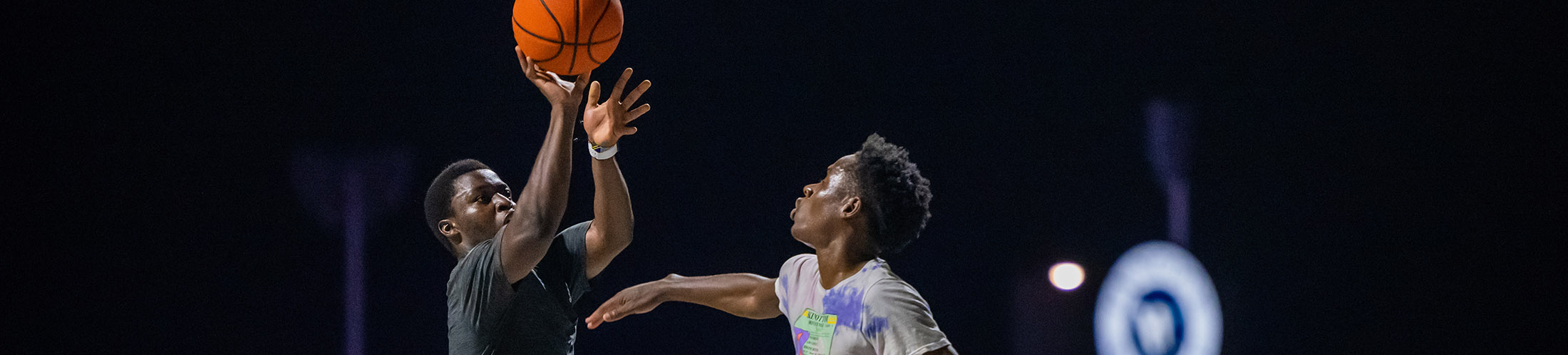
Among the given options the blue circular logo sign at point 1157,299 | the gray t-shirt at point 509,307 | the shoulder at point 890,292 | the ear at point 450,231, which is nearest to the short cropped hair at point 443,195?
the ear at point 450,231

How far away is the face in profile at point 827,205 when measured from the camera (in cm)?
214

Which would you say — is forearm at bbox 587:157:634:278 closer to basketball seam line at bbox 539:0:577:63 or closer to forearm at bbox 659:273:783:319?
forearm at bbox 659:273:783:319

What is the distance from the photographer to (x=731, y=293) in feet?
7.68

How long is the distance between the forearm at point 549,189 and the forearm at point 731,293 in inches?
16.9

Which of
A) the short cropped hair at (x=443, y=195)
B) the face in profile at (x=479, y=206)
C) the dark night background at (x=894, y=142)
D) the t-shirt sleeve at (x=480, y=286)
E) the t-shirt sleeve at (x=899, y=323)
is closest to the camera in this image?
the t-shirt sleeve at (x=899, y=323)

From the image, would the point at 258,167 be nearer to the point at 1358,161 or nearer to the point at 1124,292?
the point at 1124,292

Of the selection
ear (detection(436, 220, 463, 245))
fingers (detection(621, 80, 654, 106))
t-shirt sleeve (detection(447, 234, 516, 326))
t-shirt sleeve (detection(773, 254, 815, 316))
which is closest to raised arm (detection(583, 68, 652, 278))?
fingers (detection(621, 80, 654, 106))

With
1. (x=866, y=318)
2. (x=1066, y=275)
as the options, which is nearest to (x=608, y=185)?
(x=866, y=318)

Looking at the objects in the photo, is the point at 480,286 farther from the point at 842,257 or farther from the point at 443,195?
the point at 842,257

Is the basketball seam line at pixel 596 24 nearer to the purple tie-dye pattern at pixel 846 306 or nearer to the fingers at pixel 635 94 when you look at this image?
the fingers at pixel 635 94

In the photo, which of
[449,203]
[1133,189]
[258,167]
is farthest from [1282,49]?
[258,167]

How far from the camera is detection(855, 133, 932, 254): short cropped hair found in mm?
2125

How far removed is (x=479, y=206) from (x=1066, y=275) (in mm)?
2320

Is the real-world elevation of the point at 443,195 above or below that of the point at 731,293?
above
